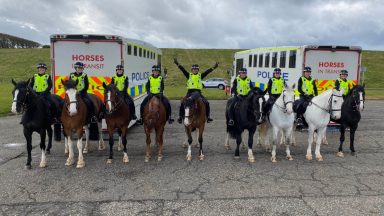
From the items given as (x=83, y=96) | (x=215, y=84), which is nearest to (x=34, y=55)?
(x=215, y=84)

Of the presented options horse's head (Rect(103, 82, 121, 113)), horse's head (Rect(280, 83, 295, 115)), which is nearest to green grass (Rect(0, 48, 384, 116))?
horse's head (Rect(103, 82, 121, 113))

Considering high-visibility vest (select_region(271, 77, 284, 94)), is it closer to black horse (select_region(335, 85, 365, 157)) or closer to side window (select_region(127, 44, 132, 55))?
black horse (select_region(335, 85, 365, 157))

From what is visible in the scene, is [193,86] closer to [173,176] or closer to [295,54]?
[173,176]

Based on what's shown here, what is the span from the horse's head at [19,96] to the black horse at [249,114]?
5474 mm

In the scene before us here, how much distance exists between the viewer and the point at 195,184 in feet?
22.2

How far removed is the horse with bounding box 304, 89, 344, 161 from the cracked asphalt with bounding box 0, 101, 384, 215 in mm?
856

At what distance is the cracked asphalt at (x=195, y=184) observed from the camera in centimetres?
559

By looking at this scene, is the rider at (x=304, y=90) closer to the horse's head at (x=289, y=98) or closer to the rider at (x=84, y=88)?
the horse's head at (x=289, y=98)

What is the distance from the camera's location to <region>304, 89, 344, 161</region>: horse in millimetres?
8422

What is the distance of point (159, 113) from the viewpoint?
8.40 metres

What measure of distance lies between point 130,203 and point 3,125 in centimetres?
1041

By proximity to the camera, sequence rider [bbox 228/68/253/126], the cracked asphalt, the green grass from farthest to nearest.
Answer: the green grass → rider [bbox 228/68/253/126] → the cracked asphalt

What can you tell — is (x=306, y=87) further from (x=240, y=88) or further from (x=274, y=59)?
(x=274, y=59)

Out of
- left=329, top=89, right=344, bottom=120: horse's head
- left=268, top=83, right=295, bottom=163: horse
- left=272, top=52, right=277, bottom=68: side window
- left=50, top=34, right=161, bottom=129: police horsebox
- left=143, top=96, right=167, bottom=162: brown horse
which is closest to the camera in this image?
left=268, top=83, right=295, bottom=163: horse
